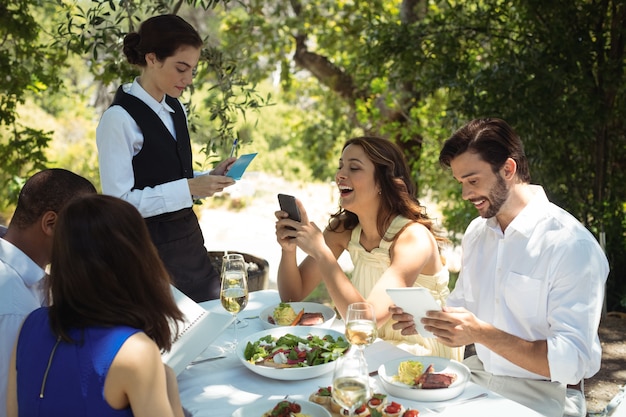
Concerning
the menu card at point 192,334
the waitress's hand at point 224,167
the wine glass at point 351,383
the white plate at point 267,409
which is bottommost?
the white plate at point 267,409

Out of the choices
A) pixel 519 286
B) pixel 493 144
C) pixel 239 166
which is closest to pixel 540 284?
pixel 519 286

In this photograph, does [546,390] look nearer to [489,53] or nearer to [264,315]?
[264,315]

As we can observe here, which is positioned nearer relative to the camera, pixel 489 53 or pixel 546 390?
pixel 546 390

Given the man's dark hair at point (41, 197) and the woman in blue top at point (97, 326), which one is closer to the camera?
the woman in blue top at point (97, 326)

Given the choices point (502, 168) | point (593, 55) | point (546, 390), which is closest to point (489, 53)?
point (593, 55)

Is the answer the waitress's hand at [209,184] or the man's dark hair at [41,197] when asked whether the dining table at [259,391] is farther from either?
the waitress's hand at [209,184]

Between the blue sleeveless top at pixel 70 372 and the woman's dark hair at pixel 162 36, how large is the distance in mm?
1861

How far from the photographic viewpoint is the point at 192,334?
2342mm

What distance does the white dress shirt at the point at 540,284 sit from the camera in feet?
7.37

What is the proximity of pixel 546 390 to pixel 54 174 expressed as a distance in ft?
6.08

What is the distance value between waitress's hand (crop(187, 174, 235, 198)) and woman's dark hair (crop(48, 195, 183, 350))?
1.53 m

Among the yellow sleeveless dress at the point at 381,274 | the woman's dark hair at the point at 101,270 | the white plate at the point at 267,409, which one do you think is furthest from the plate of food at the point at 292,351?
the woman's dark hair at the point at 101,270

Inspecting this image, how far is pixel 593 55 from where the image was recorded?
5.25m

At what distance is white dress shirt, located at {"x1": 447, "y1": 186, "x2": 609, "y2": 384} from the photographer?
7.37 ft
